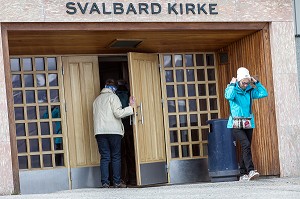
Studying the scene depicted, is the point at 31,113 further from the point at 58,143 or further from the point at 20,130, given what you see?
the point at 58,143

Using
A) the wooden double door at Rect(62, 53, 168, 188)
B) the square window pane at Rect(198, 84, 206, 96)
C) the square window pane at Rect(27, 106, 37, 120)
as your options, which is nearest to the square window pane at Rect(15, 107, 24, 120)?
the square window pane at Rect(27, 106, 37, 120)

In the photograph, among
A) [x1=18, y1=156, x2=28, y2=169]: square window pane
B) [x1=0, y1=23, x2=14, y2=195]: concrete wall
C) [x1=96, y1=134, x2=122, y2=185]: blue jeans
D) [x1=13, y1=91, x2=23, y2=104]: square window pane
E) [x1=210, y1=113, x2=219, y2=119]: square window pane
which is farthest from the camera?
→ [x1=210, y1=113, x2=219, y2=119]: square window pane

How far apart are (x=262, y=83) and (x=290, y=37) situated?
0.88 m

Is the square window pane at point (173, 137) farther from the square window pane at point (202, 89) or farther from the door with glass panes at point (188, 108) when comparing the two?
the square window pane at point (202, 89)

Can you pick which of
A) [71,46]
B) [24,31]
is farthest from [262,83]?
[24,31]

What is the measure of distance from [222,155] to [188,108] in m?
1.50

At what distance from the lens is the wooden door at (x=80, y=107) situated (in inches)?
520

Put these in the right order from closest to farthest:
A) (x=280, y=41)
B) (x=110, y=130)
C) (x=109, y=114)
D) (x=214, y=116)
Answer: (x=280, y=41), (x=110, y=130), (x=109, y=114), (x=214, y=116)

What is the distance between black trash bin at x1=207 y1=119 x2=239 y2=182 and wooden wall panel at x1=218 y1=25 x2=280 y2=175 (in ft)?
1.47

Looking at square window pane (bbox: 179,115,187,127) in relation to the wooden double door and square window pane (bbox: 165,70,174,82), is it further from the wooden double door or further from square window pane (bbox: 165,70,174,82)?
square window pane (bbox: 165,70,174,82)

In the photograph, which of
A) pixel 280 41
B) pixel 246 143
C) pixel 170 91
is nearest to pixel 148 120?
pixel 170 91

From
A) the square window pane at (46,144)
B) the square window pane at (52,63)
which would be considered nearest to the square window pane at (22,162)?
the square window pane at (46,144)

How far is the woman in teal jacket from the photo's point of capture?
11.7 meters

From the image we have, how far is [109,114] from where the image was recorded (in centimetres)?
1263
